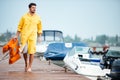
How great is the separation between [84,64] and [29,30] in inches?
126

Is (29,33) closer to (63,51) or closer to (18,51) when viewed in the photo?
(18,51)

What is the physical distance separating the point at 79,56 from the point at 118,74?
5.79 meters

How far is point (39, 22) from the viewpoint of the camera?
440 inches

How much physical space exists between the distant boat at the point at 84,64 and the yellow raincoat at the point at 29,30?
2.70 meters

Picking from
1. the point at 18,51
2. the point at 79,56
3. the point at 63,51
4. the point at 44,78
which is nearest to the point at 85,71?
the point at 79,56

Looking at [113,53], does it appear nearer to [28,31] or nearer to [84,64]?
[84,64]

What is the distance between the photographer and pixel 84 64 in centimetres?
1336

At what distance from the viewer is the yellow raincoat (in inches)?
430

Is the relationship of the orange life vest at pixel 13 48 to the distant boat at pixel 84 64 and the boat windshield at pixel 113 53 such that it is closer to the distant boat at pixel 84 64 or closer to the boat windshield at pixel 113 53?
the distant boat at pixel 84 64

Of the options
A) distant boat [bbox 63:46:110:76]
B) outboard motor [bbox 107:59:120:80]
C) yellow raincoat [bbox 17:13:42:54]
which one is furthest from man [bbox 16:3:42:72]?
outboard motor [bbox 107:59:120:80]

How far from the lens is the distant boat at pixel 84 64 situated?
1306cm

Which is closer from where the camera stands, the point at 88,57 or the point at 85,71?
the point at 85,71

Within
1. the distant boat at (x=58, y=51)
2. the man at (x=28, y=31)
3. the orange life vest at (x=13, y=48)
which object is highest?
the man at (x=28, y=31)

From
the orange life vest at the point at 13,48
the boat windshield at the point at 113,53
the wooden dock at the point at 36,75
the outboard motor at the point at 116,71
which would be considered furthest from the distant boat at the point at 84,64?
the outboard motor at the point at 116,71
